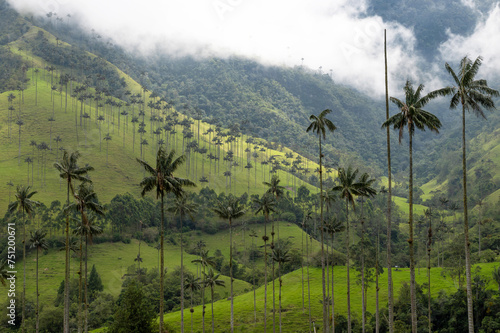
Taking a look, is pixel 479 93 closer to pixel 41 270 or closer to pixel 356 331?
pixel 356 331

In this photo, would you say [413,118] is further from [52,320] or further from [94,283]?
[94,283]

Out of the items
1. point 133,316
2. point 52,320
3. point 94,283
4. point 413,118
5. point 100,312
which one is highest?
point 413,118

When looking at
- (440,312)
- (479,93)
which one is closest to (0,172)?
(440,312)

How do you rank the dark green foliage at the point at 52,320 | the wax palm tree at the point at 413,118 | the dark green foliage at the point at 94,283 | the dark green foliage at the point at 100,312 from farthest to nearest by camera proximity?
the dark green foliage at the point at 94,283 < the dark green foliage at the point at 100,312 < the dark green foliage at the point at 52,320 < the wax palm tree at the point at 413,118

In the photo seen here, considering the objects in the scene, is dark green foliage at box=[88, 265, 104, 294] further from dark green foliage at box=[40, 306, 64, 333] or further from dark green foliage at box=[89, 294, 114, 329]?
dark green foliage at box=[40, 306, 64, 333]

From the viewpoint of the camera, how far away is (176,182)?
4462 centimetres

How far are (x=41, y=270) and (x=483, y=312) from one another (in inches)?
5087

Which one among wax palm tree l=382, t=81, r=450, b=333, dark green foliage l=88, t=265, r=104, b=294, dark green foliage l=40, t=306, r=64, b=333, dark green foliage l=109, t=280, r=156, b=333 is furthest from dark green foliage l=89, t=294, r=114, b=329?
wax palm tree l=382, t=81, r=450, b=333

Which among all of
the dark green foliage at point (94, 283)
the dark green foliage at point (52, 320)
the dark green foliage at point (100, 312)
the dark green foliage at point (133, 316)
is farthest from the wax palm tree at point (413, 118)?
the dark green foliage at point (94, 283)

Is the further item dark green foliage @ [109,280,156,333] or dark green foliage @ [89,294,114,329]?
dark green foliage @ [89,294,114,329]

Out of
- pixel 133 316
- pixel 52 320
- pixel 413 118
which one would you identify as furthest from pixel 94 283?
pixel 413 118

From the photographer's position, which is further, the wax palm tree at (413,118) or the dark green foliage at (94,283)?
the dark green foliage at (94,283)

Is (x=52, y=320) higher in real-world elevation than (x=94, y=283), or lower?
lower

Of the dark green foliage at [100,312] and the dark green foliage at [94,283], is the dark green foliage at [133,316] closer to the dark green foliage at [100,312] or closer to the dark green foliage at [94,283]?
the dark green foliage at [100,312]
